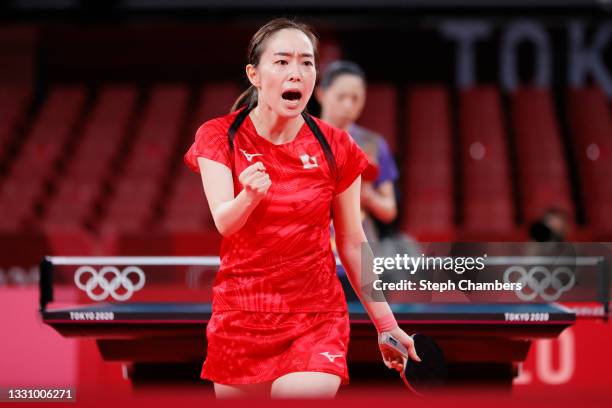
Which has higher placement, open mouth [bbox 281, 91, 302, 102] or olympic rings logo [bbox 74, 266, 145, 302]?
open mouth [bbox 281, 91, 302, 102]

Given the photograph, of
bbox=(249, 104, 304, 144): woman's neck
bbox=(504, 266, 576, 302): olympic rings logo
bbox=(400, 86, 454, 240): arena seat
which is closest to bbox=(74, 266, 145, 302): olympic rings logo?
bbox=(249, 104, 304, 144): woman's neck

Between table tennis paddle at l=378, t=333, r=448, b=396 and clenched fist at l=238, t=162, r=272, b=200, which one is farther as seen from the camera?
table tennis paddle at l=378, t=333, r=448, b=396

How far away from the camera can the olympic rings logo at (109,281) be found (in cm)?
254

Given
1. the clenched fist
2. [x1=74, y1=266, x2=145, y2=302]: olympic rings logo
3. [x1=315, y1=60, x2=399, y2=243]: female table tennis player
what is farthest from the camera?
[x1=315, y1=60, x2=399, y2=243]: female table tennis player

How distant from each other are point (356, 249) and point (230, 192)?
0.34 meters

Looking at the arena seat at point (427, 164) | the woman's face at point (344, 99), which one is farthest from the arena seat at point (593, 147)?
the woman's face at point (344, 99)

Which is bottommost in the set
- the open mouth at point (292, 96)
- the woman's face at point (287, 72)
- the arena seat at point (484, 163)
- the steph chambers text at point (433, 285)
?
the steph chambers text at point (433, 285)

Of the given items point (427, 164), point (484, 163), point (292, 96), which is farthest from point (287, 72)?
point (484, 163)

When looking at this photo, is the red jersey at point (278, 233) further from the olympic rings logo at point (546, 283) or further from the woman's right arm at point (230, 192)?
the olympic rings logo at point (546, 283)

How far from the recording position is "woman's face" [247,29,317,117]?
187 cm

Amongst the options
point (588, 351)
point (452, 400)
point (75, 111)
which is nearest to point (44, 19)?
point (75, 111)

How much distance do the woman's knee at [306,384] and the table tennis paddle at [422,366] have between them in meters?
0.21

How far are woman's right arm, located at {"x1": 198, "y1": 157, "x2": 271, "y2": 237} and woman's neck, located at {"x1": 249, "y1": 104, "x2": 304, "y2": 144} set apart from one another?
15 centimetres

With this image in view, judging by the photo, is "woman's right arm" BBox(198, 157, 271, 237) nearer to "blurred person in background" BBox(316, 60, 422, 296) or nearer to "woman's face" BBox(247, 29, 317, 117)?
"woman's face" BBox(247, 29, 317, 117)
